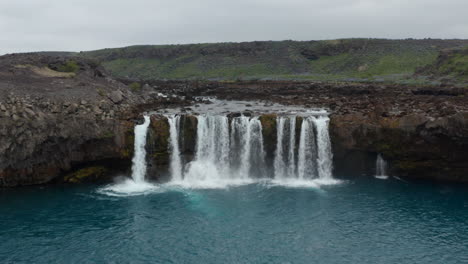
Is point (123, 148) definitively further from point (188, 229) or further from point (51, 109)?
point (188, 229)

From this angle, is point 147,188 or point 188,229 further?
point 147,188

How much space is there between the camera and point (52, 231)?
33.4 meters

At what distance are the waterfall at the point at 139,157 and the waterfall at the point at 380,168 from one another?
27.8 meters

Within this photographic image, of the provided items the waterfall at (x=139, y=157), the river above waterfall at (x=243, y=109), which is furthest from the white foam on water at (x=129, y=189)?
the river above waterfall at (x=243, y=109)

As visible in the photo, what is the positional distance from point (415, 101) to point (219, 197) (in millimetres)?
28683

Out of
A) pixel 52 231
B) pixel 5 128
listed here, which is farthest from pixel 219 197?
pixel 5 128

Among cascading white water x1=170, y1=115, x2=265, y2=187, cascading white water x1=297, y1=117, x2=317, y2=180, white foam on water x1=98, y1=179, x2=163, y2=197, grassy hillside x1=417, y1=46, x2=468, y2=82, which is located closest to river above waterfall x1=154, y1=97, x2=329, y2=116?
cascading white water x1=170, y1=115, x2=265, y2=187

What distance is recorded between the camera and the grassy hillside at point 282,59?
116m

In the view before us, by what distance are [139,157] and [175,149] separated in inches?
169

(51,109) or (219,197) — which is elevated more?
(51,109)

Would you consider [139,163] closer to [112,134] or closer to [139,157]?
[139,157]

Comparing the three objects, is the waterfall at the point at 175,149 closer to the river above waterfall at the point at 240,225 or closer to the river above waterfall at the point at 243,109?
the river above waterfall at the point at 240,225

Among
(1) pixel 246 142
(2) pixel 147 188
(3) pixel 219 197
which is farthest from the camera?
(1) pixel 246 142

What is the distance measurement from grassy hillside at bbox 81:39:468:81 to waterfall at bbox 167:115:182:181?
66.7 metres
